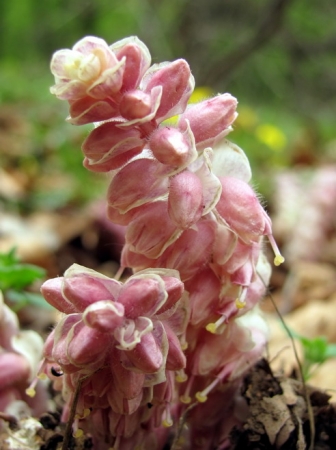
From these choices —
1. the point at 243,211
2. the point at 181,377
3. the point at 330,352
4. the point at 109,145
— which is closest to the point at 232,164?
the point at 243,211

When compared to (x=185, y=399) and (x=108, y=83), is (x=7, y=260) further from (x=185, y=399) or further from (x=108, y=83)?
(x=108, y=83)

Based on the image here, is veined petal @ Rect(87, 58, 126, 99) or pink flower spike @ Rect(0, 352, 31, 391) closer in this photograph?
veined petal @ Rect(87, 58, 126, 99)

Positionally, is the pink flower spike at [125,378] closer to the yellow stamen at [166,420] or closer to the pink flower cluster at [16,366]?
the yellow stamen at [166,420]

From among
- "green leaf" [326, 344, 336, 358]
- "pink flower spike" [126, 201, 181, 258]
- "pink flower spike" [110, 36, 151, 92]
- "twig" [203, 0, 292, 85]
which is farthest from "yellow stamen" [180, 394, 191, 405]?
"twig" [203, 0, 292, 85]

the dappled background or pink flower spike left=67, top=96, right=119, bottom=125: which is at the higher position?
pink flower spike left=67, top=96, right=119, bottom=125

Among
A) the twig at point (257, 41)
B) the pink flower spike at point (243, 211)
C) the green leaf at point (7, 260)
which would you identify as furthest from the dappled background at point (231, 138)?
the green leaf at point (7, 260)

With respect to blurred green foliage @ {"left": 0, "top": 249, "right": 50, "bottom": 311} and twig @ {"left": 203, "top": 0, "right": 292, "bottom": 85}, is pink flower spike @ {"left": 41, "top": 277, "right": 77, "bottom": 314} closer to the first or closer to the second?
blurred green foliage @ {"left": 0, "top": 249, "right": 50, "bottom": 311}

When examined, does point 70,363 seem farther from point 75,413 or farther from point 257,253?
point 257,253
